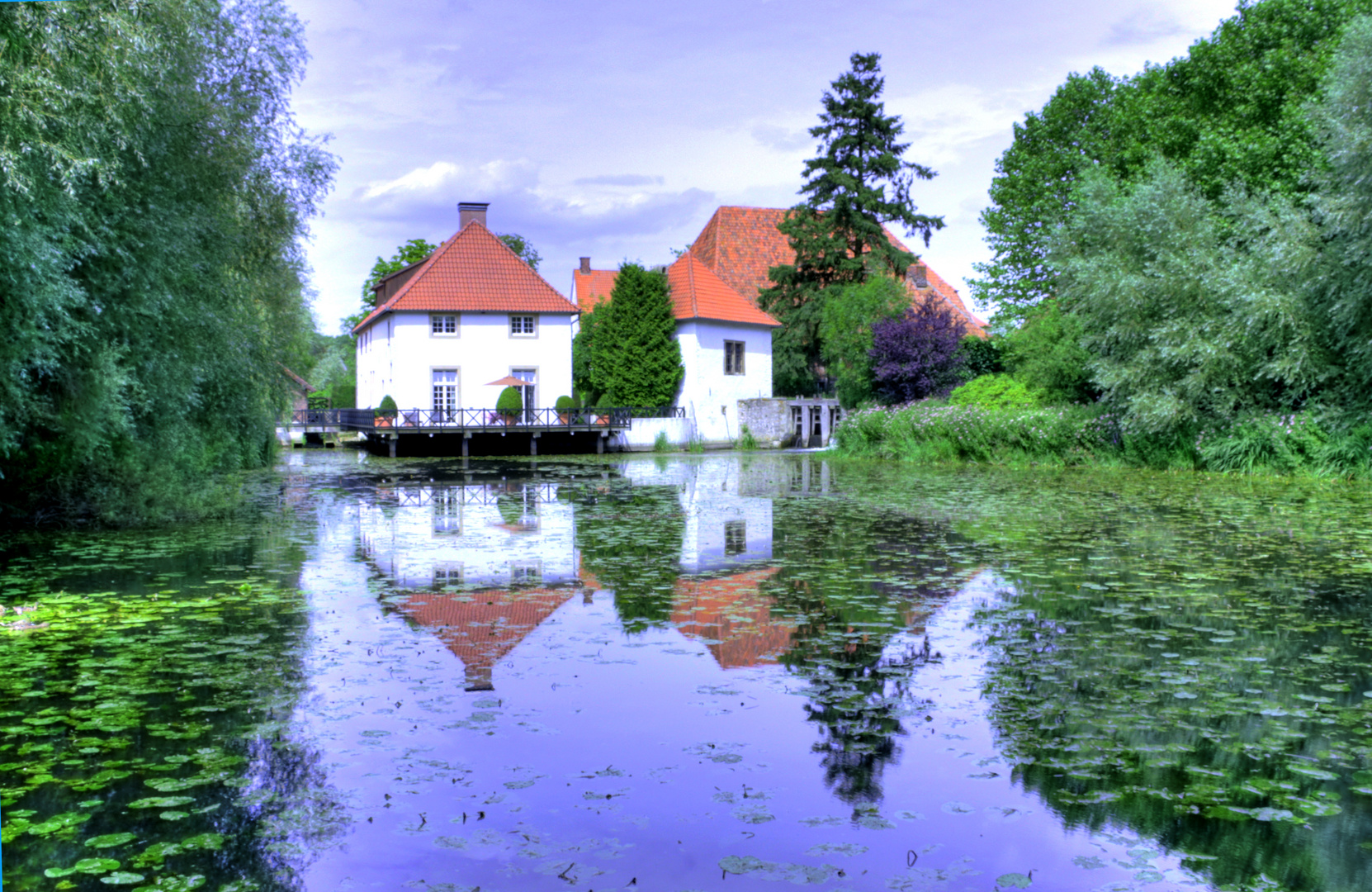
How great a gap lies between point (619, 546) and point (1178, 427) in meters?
16.6

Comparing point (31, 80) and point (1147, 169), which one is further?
point (1147, 169)

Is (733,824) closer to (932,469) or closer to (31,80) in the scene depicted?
(31,80)

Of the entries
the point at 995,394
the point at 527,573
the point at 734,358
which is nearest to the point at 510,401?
the point at 734,358

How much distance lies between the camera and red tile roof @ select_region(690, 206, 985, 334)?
50.2 metres

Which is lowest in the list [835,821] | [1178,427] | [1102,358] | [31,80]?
[835,821]

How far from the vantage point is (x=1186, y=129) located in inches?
1154

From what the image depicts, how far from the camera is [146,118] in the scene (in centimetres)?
1210

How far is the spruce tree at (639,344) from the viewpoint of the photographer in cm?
4053

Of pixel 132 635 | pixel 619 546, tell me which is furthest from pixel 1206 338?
pixel 132 635

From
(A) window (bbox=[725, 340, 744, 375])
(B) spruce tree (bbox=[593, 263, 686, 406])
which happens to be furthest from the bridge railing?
(A) window (bbox=[725, 340, 744, 375])

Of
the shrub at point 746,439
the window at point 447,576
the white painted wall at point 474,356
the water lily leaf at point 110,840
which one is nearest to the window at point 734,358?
the shrub at point 746,439

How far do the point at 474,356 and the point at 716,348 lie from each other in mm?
9510

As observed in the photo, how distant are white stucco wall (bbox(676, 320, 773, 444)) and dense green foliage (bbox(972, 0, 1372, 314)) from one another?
9796 mm

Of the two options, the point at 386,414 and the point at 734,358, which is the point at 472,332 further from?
the point at 734,358
